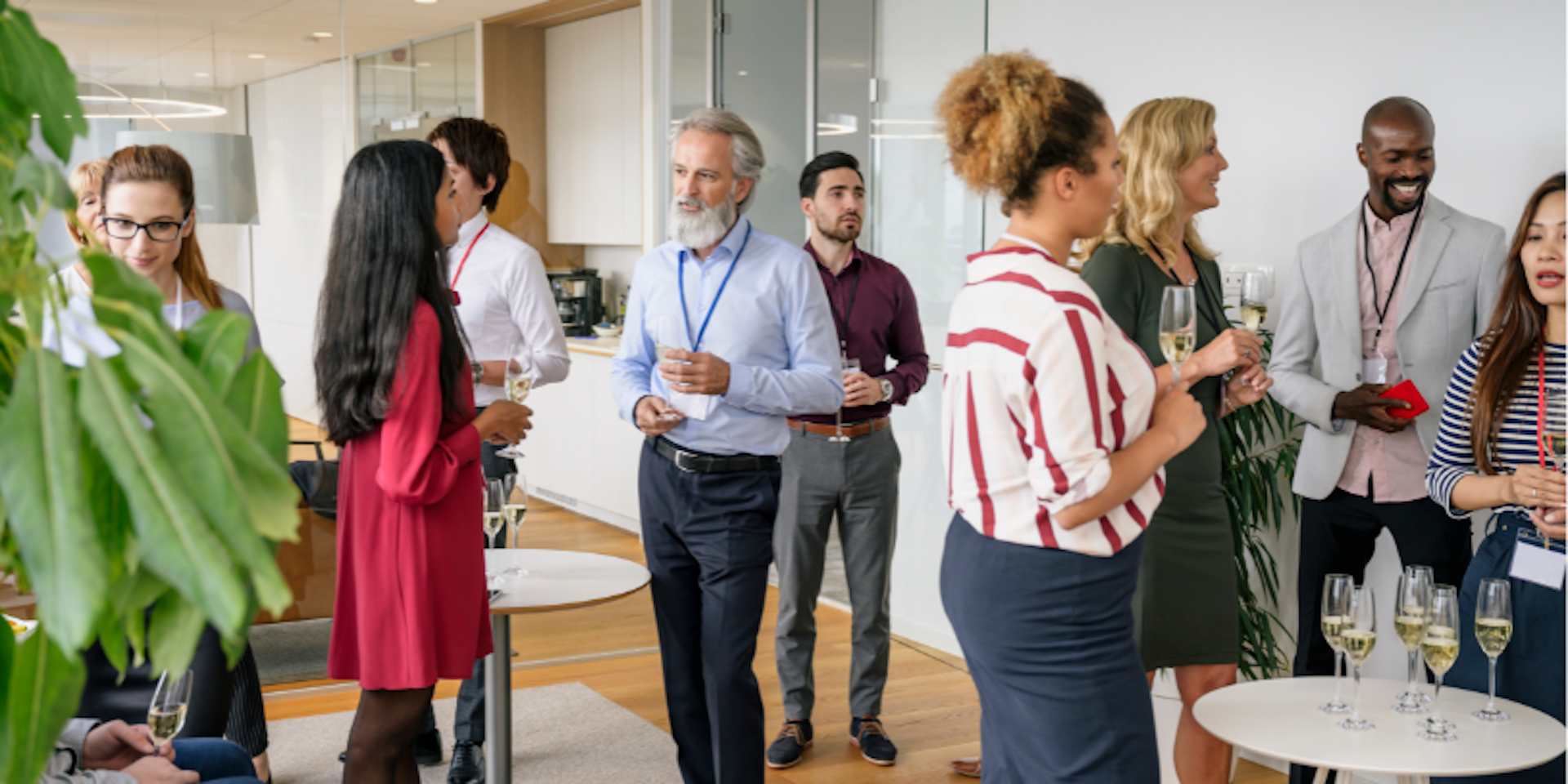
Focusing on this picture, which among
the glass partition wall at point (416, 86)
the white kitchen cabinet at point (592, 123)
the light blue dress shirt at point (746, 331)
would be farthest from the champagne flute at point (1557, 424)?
the white kitchen cabinet at point (592, 123)

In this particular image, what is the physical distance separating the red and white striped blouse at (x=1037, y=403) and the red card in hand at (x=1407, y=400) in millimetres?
1454

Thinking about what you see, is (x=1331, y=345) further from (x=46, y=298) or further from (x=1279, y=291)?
(x=46, y=298)

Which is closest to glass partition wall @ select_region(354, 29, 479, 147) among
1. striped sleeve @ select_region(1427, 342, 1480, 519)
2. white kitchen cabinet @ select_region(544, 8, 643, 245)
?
white kitchen cabinet @ select_region(544, 8, 643, 245)

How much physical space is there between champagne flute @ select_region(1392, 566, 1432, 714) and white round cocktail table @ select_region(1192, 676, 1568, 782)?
0.11ft

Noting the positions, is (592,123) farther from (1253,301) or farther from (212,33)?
(1253,301)

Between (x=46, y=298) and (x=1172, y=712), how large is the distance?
11.3ft

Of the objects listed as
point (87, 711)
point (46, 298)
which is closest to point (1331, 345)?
point (87, 711)

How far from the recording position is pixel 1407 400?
2.94 metres

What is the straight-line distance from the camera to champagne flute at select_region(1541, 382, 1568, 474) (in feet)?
7.25

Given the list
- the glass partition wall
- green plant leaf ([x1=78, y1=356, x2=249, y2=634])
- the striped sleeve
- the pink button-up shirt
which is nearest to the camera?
green plant leaf ([x1=78, y1=356, x2=249, y2=634])

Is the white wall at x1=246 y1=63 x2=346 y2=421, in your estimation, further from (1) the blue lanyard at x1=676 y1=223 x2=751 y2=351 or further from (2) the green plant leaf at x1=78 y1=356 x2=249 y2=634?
(2) the green plant leaf at x1=78 y1=356 x2=249 y2=634

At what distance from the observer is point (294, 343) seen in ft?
14.0

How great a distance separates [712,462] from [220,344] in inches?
95.1

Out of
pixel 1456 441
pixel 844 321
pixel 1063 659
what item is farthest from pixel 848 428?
pixel 1063 659
